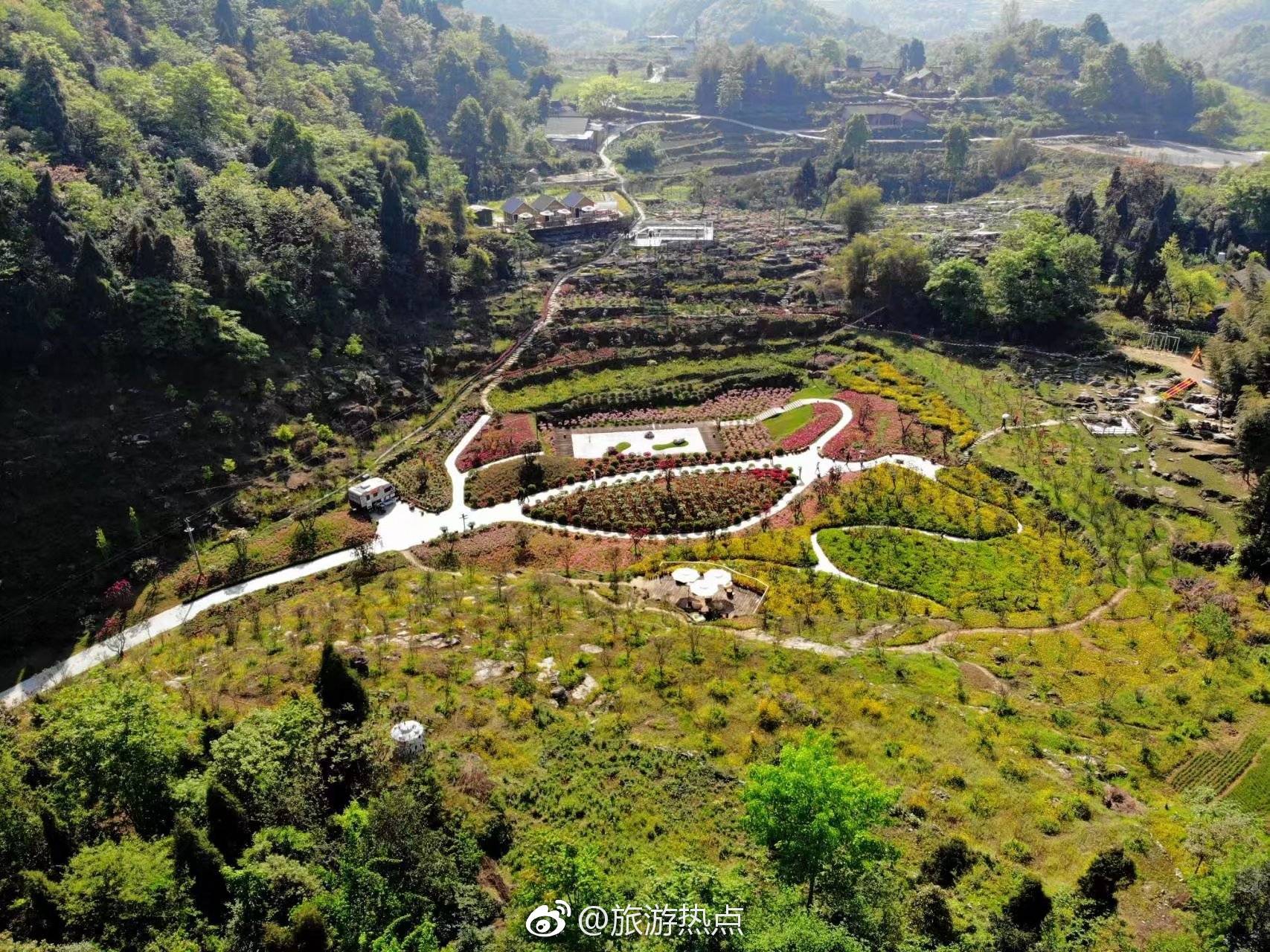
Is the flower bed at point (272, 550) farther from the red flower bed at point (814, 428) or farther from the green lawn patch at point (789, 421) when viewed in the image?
the green lawn patch at point (789, 421)

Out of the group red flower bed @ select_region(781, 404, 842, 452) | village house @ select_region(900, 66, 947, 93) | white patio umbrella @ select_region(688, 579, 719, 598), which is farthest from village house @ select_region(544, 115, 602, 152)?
white patio umbrella @ select_region(688, 579, 719, 598)

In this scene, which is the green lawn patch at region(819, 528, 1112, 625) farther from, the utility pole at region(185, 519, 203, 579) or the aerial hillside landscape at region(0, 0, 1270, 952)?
the utility pole at region(185, 519, 203, 579)

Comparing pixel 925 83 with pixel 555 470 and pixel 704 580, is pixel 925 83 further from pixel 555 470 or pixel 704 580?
pixel 704 580

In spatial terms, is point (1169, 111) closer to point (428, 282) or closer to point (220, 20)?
point (428, 282)

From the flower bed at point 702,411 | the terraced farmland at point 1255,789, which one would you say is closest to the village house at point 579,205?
the flower bed at point 702,411

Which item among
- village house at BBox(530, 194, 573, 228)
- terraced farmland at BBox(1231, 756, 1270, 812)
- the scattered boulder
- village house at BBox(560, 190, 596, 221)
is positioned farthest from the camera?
village house at BBox(560, 190, 596, 221)

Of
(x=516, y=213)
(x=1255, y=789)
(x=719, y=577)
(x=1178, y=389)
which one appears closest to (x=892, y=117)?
(x=516, y=213)
